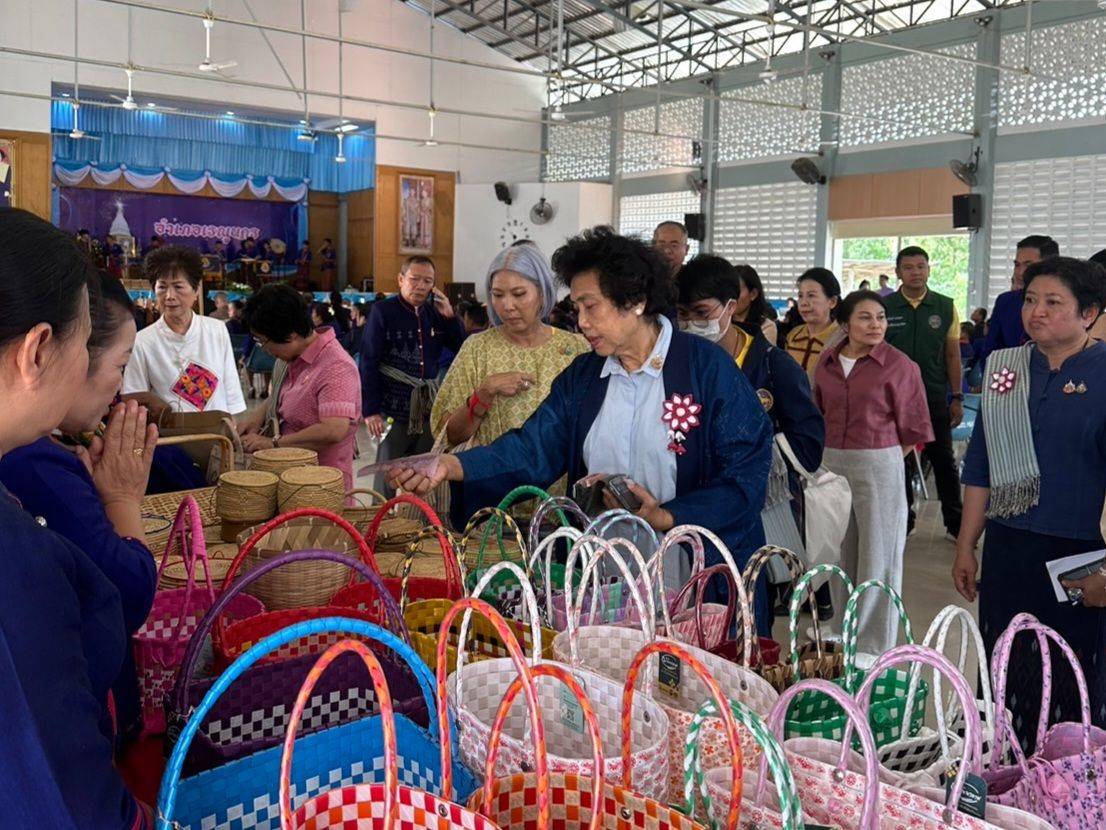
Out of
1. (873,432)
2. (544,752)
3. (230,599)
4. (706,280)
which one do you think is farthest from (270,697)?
(873,432)

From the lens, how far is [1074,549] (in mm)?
2756

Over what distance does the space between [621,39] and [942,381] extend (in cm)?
1249

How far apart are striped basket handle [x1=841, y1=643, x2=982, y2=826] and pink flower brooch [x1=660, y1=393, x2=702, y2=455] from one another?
1.16m

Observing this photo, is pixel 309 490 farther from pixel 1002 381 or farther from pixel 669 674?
pixel 1002 381

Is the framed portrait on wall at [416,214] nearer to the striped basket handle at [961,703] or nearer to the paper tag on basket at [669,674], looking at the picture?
the paper tag on basket at [669,674]

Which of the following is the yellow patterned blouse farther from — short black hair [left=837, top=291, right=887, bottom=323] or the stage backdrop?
the stage backdrop

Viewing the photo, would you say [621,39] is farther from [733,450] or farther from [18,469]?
[18,469]

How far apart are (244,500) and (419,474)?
64 cm

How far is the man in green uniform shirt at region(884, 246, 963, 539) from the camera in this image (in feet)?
18.5

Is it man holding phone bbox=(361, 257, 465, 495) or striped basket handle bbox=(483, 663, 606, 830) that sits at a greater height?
man holding phone bbox=(361, 257, 465, 495)

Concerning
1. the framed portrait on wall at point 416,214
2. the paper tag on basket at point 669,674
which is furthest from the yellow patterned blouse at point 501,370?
the framed portrait on wall at point 416,214

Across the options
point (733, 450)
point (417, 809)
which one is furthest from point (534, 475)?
point (417, 809)

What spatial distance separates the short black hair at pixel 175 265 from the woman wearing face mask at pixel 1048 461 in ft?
8.94

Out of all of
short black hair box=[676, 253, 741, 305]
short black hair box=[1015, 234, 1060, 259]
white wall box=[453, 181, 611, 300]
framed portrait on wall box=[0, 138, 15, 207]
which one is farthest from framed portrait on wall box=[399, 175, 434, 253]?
short black hair box=[676, 253, 741, 305]
